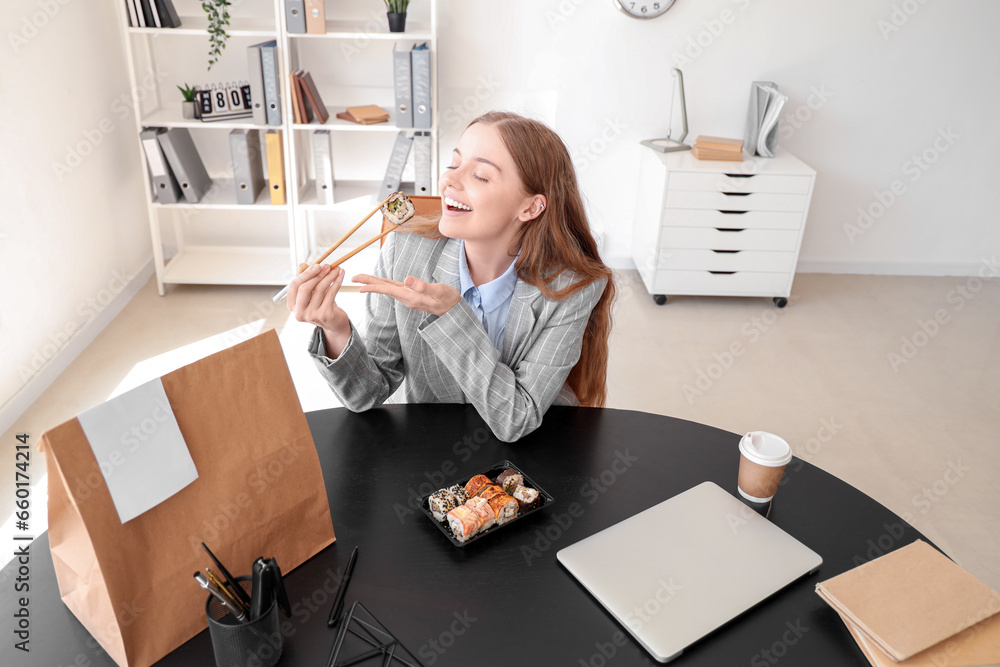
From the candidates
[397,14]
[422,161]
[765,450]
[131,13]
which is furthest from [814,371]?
[131,13]

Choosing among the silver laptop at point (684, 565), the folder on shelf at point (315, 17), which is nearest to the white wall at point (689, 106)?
the folder on shelf at point (315, 17)

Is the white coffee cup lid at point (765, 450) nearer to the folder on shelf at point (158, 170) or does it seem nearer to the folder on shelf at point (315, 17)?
the folder on shelf at point (315, 17)

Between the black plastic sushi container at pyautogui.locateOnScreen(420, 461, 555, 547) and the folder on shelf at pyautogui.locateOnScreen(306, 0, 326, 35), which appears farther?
the folder on shelf at pyautogui.locateOnScreen(306, 0, 326, 35)

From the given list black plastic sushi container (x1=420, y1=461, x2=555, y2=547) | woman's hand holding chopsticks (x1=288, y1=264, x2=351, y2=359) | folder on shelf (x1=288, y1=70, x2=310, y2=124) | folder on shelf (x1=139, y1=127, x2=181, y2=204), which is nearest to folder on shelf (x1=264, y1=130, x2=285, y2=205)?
folder on shelf (x1=288, y1=70, x2=310, y2=124)

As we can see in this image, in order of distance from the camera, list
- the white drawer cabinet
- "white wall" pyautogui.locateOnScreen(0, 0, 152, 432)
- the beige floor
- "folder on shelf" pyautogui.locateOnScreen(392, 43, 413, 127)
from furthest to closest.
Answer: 1. the white drawer cabinet
2. "folder on shelf" pyautogui.locateOnScreen(392, 43, 413, 127)
3. "white wall" pyautogui.locateOnScreen(0, 0, 152, 432)
4. the beige floor

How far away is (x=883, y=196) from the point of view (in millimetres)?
3902

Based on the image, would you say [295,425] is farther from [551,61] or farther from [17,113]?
[551,61]

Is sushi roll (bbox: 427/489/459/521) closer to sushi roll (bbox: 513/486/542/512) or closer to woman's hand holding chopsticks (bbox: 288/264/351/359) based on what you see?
sushi roll (bbox: 513/486/542/512)

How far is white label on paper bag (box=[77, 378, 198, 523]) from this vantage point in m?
0.74

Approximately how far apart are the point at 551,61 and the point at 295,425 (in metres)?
2.99

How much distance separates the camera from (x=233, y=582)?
33.5 inches

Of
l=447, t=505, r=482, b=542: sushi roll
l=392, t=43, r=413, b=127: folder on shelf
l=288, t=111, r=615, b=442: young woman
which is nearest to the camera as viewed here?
l=447, t=505, r=482, b=542: sushi roll

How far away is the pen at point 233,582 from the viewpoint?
835 millimetres

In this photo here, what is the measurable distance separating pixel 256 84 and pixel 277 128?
0.20m
